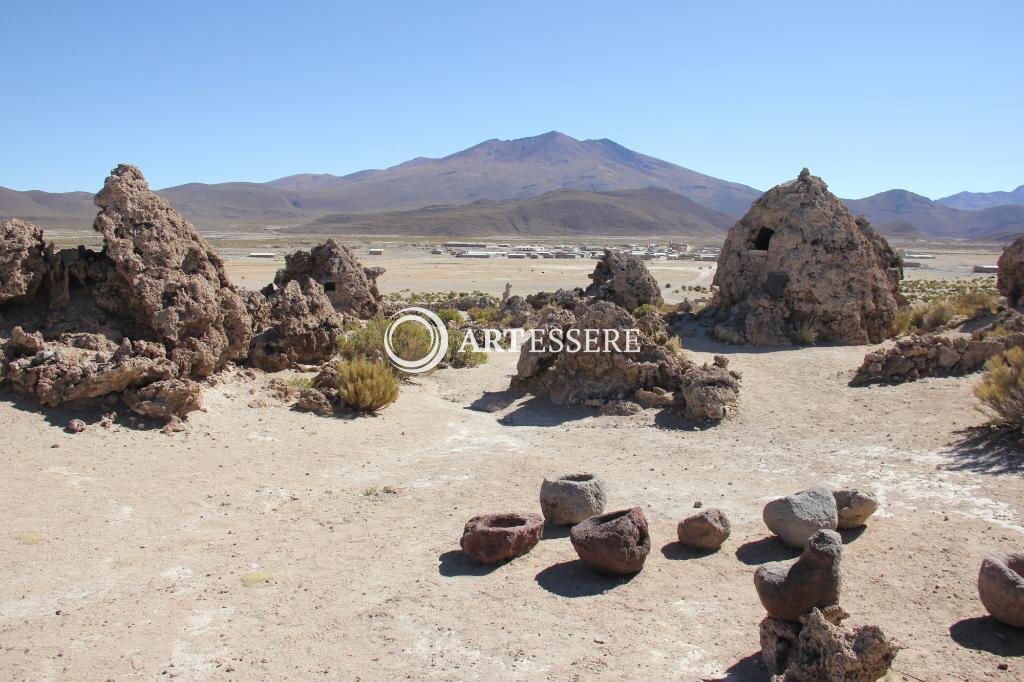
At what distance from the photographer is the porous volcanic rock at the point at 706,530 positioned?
222 inches

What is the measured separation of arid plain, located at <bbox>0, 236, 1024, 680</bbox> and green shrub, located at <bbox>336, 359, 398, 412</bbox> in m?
0.38

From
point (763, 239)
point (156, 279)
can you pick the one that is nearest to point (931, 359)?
point (763, 239)

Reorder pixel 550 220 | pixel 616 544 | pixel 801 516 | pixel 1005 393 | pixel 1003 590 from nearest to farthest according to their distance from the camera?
pixel 1003 590
pixel 616 544
pixel 801 516
pixel 1005 393
pixel 550 220

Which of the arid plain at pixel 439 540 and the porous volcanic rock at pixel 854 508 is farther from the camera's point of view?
the porous volcanic rock at pixel 854 508

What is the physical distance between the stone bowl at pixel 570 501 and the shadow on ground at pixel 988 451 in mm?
3669

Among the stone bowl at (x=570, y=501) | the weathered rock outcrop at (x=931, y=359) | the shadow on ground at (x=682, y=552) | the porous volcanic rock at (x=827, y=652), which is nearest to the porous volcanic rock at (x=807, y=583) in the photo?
the porous volcanic rock at (x=827, y=652)

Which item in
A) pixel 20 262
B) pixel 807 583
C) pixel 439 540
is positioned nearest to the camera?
pixel 807 583

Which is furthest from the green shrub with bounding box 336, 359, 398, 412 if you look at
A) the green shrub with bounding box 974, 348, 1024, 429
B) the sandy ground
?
the green shrub with bounding box 974, 348, 1024, 429

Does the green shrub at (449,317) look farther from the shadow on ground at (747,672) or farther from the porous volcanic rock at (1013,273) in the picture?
the shadow on ground at (747,672)

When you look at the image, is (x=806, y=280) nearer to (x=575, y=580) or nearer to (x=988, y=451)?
(x=988, y=451)

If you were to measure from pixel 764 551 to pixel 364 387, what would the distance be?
16.9ft

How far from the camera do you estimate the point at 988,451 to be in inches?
299

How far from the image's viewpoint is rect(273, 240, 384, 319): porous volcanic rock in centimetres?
1470

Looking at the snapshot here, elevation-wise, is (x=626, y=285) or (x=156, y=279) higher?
(x=156, y=279)
